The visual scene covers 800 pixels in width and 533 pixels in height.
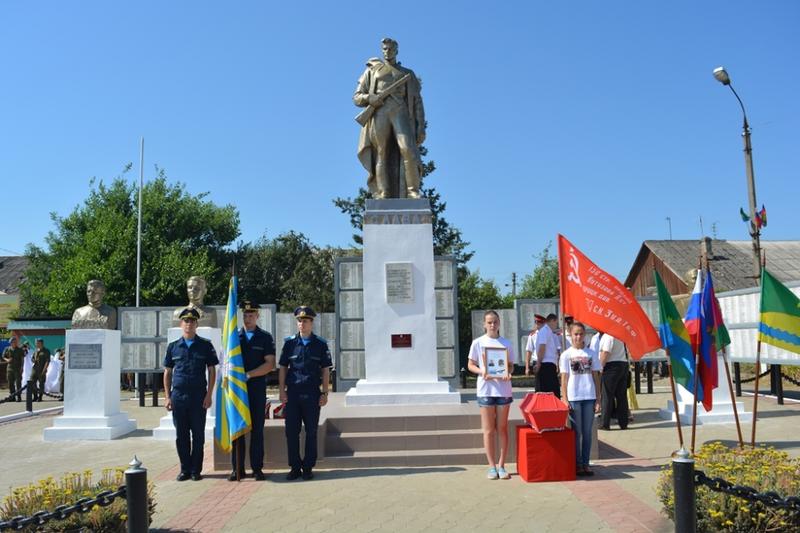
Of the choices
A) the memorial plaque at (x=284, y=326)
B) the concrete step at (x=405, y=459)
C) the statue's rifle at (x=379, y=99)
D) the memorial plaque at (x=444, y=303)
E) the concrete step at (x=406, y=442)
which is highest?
the statue's rifle at (x=379, y=99)

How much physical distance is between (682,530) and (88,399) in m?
9.82

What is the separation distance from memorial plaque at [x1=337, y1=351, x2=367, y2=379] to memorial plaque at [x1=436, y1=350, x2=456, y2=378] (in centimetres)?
168

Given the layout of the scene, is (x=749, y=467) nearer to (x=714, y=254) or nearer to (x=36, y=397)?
(x=36, y=397)

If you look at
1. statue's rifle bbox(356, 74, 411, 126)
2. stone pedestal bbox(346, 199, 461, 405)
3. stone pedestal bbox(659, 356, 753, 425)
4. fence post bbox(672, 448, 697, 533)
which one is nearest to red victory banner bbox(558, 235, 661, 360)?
fence post bbox(672, 448, 697, 533)

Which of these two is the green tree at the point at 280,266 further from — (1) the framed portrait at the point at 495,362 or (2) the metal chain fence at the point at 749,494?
(2) the metal chain fence at the point at 749,494

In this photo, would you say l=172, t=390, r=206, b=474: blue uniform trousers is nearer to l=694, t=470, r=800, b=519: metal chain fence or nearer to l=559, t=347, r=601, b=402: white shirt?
l=559, t=347, r=601, b=402: white shirt

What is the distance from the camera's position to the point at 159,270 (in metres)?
29.5

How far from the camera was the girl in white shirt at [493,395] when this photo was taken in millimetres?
7141

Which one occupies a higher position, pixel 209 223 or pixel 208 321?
pixel 209 223

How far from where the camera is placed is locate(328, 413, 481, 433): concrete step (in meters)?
8.52

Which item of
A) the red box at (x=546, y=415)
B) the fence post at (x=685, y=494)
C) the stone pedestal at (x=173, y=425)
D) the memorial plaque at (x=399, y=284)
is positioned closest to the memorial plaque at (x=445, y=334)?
the memorial plaque at (x=399, y=284)

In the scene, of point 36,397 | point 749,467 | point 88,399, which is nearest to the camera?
point 749,467

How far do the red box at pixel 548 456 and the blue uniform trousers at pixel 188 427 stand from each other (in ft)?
11.6

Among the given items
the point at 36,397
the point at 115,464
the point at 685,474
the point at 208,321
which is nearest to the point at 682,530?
the point at 685,474
